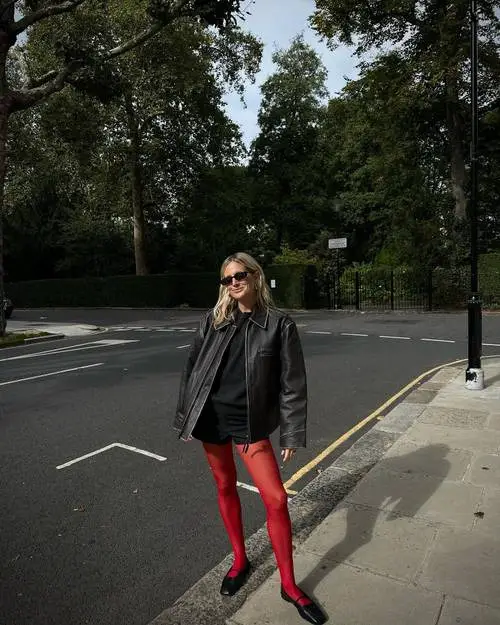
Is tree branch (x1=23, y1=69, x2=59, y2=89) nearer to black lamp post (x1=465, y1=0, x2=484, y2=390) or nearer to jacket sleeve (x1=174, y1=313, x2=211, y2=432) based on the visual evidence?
black lamp post (x1=465, y1=0, x2=484, y2=390)

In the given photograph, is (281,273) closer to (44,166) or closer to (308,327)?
(308,327)

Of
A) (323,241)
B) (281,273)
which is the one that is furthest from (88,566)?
(323,241)

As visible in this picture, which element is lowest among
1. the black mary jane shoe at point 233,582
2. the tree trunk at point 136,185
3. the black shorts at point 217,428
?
the black mary jane shoe at point 233,582

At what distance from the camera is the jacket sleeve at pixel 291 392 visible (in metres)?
2.42

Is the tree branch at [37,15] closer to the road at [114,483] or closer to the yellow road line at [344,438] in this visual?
the road at [114,483]

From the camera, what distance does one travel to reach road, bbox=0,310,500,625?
2.64 metres

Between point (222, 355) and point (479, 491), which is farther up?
point (222, 355)

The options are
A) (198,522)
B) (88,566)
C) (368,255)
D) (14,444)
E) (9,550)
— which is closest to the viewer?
(88,566)

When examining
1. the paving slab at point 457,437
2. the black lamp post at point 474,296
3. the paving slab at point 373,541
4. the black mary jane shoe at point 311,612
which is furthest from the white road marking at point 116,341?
the black mary jane shoe at point 311,612

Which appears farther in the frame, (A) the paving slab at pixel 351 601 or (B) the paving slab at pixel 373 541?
(B) the paving slab at pixel 373 541

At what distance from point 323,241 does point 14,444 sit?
102ft

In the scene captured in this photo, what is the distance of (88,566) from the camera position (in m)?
2.84

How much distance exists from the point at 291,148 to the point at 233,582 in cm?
3878

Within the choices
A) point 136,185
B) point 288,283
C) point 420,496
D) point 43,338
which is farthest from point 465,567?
point 136,185
